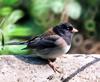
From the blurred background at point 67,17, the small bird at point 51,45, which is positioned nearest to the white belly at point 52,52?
the small bird at point 51,45

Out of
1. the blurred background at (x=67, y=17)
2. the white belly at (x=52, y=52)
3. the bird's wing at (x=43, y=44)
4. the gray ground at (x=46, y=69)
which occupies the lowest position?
the blurred background at (x=67, y=17)

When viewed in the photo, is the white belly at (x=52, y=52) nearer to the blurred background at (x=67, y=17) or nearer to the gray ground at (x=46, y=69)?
the gray ground at (x=46, y=69)

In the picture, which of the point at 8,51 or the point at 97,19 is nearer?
the point at 8,51

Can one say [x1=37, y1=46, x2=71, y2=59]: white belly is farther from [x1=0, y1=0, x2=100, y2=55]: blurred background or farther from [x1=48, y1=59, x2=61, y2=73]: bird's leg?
[x1=0, y1=0, x2=100, y2=55]: blurred background

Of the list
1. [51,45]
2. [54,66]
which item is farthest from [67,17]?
[54,66]

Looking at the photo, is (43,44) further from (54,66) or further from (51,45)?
(54,66)

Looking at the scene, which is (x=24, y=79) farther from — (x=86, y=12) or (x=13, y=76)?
(x=86, y=12)

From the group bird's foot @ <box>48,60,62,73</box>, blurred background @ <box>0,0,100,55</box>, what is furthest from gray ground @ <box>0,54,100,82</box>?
blurred background @ <box>0,0,100,55</box>

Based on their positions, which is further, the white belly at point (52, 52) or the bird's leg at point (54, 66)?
the white belly at point (52, 52)

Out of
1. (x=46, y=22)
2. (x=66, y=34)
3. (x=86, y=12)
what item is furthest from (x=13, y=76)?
(x=86, y=12)

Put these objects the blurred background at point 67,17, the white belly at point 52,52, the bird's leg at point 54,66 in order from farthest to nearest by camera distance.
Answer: the blurred background at point 67,17 → the white belly at point 52,52 → the bird's leg at point 54,66

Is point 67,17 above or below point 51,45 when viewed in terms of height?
below
